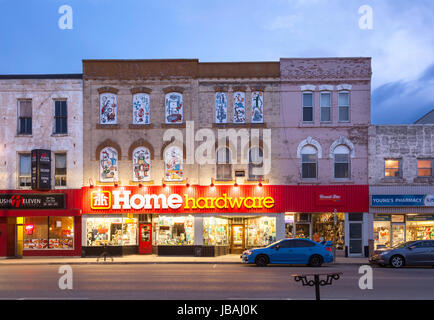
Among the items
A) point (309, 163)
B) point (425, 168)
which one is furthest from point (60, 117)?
point (425, 168)

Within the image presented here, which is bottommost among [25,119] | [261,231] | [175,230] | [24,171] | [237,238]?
[237,238]

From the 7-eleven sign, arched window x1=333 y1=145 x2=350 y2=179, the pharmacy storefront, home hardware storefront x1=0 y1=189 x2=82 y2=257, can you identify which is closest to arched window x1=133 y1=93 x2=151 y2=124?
the 7-eleven sign

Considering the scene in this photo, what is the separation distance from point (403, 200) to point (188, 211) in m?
13.0

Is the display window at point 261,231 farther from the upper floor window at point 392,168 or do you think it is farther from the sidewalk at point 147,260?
the upper floor window at point 392,168

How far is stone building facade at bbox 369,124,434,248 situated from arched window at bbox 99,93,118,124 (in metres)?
16.0

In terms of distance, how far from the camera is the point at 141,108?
28.0m

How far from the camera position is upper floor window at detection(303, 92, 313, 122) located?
2800 cm

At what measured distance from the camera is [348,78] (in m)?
27.8

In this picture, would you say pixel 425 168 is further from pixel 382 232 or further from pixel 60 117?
pixel 60 117

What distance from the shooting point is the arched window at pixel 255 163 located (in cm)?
2756

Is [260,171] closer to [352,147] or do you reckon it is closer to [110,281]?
[352,147]

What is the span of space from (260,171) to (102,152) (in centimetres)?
991

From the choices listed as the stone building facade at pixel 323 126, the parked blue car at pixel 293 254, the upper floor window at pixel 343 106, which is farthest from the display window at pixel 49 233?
the upper floor window at pixel 343 106
